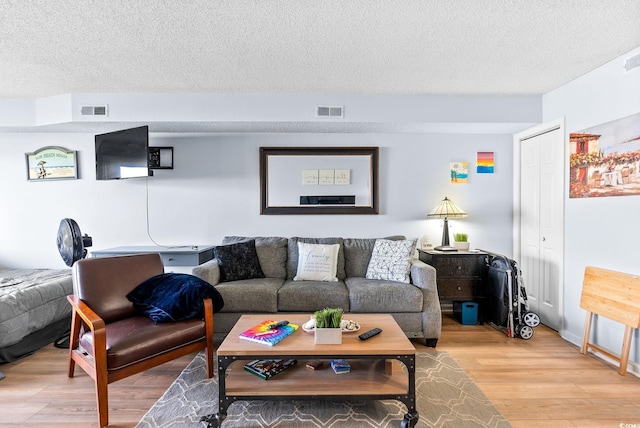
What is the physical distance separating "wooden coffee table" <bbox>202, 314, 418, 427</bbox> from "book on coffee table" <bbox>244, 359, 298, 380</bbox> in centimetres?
3

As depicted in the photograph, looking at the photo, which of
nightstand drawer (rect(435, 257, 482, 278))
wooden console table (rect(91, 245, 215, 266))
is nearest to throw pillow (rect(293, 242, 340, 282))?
wooden console table (rect(91, 245, 215, 266))

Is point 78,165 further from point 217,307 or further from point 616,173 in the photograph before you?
point 616,173

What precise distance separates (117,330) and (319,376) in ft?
4.29

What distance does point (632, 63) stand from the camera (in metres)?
2.45

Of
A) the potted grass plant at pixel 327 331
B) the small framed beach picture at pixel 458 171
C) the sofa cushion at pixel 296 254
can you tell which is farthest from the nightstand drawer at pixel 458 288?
the potted grass plant at pixel 327 331

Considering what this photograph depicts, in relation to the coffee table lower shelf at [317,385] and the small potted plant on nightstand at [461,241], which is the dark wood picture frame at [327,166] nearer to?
the small potted plant on nightstand at [461,241]

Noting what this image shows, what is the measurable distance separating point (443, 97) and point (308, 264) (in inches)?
87.9

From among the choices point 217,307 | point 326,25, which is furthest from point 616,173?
point 217,307

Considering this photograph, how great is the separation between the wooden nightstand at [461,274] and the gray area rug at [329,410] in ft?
4.00

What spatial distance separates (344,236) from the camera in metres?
3.91

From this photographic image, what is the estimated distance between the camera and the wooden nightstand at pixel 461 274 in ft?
11.1

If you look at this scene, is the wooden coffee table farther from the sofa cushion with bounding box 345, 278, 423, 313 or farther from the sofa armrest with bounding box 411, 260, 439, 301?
the sofa armrest with bounding box 411, 260, 439, 301

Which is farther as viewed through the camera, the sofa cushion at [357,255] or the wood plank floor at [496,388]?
the sofa cushion at [357,255]

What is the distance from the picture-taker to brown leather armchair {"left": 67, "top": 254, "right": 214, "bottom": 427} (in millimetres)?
1880
